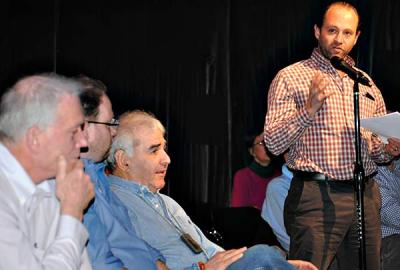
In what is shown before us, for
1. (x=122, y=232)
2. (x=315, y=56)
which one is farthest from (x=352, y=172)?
(x=122, y=232)

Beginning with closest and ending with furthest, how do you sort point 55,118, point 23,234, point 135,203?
1. point 23,234
2. point 55,118
3. point 135,203

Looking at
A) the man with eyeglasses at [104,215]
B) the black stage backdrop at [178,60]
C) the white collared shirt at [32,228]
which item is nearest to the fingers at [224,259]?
the man with eyeglasses at [104,215]

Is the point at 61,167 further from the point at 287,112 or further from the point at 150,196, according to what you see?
the point at 287,112

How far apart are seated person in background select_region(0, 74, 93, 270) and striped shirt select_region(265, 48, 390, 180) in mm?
1596

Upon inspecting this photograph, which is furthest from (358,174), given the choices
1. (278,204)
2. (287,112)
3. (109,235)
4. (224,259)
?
(109,235)

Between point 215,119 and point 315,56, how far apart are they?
165cm

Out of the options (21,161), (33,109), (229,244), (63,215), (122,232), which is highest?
(33,109)

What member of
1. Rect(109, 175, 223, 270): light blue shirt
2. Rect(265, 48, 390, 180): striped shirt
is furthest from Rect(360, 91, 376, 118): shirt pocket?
Rect(109, 175, 223, 270): light blue shirt

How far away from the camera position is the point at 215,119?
18.2 ft

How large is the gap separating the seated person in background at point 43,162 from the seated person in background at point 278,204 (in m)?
2.03

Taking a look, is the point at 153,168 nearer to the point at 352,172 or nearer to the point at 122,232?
the point at 122,232

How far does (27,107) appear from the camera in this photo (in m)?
2.22

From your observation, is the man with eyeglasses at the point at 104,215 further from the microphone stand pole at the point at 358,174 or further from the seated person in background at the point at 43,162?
the microphone stand pole at the point at 358,174

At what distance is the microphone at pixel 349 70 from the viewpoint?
11.7 feet
